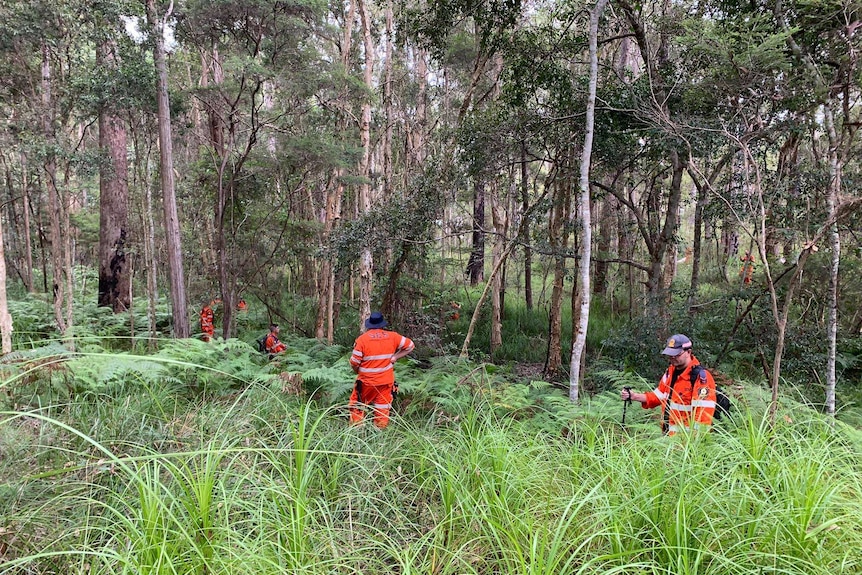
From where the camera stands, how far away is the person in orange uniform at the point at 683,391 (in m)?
3.53

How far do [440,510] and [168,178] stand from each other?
26.0 ft

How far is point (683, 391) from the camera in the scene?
3844 mm

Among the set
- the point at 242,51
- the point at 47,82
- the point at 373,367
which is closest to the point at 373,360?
the point at 373,367

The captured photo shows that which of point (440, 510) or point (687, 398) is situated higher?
point (687, 398)

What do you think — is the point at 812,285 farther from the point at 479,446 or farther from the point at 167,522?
the point at 167,522

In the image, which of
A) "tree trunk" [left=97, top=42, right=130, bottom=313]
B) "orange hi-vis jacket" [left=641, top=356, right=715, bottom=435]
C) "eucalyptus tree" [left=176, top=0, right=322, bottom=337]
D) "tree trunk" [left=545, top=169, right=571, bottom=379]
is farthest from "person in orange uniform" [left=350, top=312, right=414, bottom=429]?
"tree trunk" [left=97, top=42, right=130, bottom=313]

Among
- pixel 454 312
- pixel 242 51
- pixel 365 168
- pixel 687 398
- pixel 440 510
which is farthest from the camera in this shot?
pixel 454 312

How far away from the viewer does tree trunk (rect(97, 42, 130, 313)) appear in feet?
37.9

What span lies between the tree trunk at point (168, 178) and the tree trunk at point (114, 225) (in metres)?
4.36

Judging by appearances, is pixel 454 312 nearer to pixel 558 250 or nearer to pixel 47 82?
pixel 558 250

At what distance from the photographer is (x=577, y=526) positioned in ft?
6.64

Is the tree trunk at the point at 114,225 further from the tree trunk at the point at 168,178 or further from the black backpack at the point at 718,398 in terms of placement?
the black backpack at the point at 718,398

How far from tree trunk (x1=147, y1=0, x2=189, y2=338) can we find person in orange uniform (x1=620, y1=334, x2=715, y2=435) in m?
7.65

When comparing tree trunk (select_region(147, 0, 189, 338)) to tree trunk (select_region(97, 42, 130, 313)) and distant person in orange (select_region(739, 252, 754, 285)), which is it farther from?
distant person in orange (select_region(739, 252, 754, 285))
